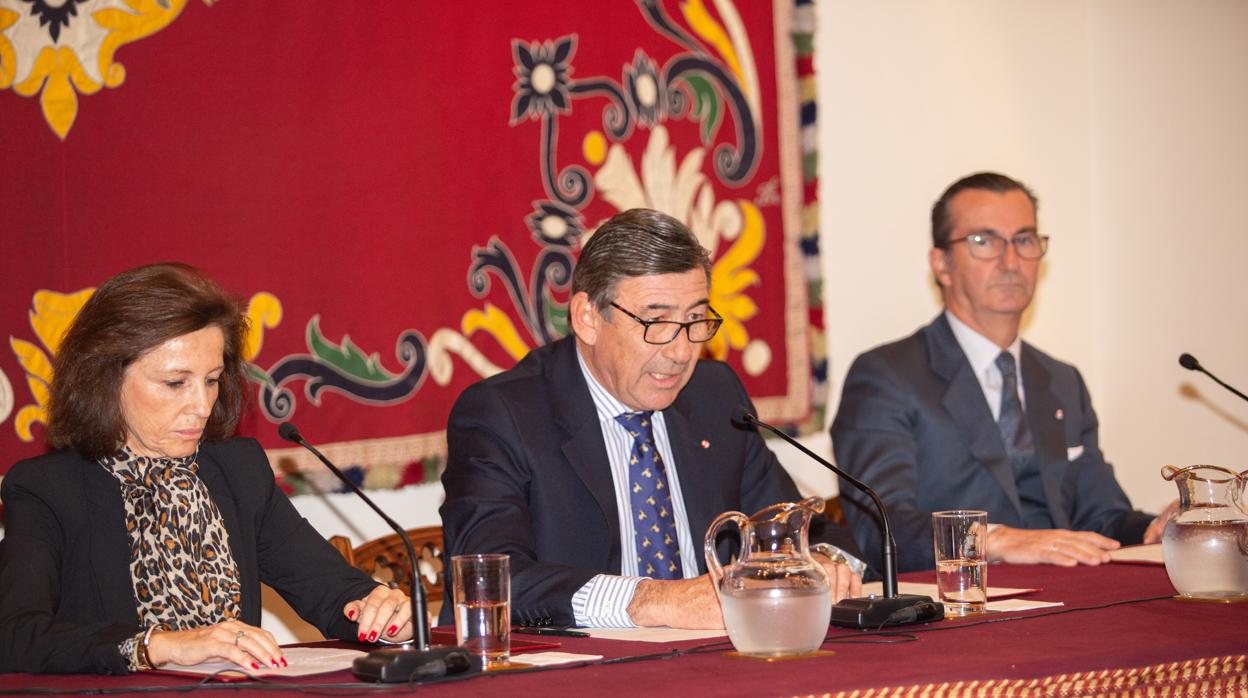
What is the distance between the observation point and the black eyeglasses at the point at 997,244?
3812mm

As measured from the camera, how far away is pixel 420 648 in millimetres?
1948

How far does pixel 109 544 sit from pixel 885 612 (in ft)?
4.34

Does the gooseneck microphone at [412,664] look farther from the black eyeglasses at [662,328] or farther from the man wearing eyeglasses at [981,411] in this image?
the man wearing eyeglasses at [981,411]

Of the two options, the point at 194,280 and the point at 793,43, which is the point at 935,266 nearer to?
the point at 793,43

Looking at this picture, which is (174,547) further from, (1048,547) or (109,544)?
(1048,547)

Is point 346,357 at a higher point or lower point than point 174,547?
higher

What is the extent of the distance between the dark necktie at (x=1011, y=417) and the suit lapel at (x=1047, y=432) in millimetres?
23

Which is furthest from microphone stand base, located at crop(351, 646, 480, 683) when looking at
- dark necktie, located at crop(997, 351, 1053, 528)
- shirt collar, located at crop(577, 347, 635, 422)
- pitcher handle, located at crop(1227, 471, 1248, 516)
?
dark necktie, located at crop(997, 351, 1053, 528)

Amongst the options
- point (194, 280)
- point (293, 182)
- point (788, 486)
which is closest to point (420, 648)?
point (194, 280)

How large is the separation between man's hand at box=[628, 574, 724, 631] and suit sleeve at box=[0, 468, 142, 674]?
31.1 inches

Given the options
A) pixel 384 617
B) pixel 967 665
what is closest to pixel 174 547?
pixel 384 617

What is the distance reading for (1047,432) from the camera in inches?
148

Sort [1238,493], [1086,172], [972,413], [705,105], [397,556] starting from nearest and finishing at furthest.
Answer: [1238,493] < [397,556] < [972,413] < [705,105] < [1086,172]

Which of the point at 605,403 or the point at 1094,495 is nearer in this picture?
the point at 605,403
